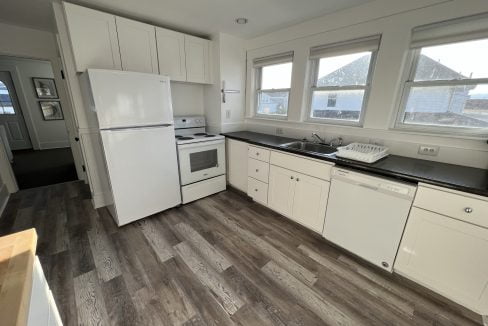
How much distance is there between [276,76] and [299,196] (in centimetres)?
189

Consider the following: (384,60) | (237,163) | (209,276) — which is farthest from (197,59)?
(209,276)

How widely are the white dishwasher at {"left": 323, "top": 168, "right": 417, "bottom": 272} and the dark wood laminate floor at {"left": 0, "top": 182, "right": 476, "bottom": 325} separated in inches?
7.8

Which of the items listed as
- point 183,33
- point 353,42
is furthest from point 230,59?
point 353,42

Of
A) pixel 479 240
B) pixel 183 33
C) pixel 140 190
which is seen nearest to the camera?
pixel 479 240

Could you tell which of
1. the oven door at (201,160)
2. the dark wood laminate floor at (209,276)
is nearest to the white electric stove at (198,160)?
the oven door at (201,160)

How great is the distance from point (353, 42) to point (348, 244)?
2.08 meters

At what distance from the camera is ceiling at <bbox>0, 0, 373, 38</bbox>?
6.73 feet

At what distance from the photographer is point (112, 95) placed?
6.50ft

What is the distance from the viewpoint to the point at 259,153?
2594 millimetres

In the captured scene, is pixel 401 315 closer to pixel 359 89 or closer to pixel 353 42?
pixel 359 89

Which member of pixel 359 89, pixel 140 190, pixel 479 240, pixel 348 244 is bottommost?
pixel 348 244

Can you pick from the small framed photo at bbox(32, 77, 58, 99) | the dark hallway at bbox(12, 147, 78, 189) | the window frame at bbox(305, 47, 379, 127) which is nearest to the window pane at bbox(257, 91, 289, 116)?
the window frame at bbox(305, 47, 379, 127)

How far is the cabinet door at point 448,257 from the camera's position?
1316mm

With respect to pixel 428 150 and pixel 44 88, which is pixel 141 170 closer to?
pixel 428 150
